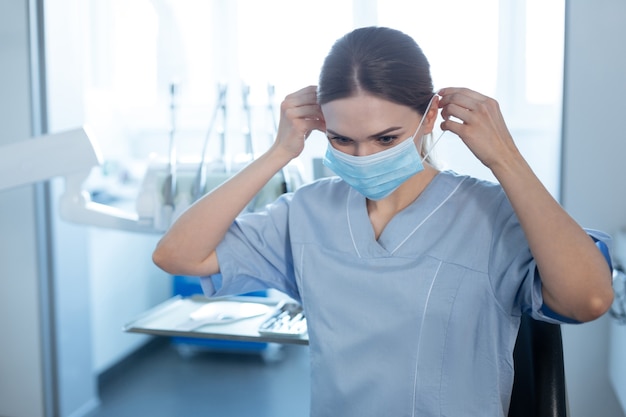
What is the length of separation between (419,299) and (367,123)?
312mm

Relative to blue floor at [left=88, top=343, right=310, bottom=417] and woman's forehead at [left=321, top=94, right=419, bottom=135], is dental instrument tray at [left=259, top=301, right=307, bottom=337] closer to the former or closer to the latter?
woman's forehead at [left=321, top=94, right=419, bottom=135]

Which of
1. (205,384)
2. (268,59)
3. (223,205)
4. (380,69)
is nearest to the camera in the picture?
(380,69)

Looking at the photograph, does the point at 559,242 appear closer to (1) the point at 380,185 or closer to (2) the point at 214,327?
(1) the point at 380,185

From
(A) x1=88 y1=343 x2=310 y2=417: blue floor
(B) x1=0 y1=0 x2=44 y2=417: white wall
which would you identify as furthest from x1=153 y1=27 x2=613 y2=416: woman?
(A) x1=88 y1=343 x2=310 y2=417: blue floor

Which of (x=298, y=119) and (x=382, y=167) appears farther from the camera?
(x=298, y=119)

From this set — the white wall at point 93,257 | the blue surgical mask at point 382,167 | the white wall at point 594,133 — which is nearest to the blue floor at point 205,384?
the white wall at point 93,257

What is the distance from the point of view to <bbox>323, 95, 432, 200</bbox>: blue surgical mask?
96cm

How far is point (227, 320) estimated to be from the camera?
4.31 ft

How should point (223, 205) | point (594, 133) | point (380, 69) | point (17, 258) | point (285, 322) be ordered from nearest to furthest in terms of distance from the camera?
point (380, 69)
point (223, 205)
point (285, 322)
point (594, 133)
point (17, 258)

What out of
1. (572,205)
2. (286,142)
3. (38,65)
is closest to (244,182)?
(286,142)

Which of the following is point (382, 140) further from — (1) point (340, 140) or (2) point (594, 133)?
(2) point (594, 133)

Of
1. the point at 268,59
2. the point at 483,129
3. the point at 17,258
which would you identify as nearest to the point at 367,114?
the point at 483,129

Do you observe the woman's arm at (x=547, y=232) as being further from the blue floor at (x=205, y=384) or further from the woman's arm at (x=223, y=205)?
the blue floor at (x=205, y=384)

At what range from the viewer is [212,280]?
3.64 feet
